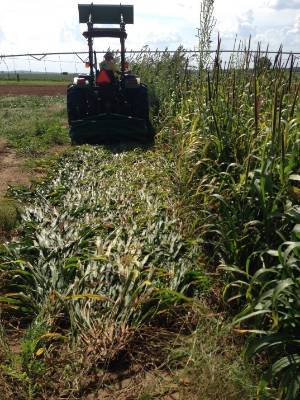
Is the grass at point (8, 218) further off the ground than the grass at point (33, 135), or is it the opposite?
the grass at point (8, 218)

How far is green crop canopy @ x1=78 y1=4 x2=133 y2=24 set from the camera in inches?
304

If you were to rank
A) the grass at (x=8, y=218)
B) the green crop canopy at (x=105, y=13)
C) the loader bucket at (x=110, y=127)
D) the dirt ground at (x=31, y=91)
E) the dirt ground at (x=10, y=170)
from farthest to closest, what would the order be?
the dirt ground at (x=31, y=91) < the green crop canopy at (x=105, y=13) < the loader bucket at (x=110, y=127) < the dirt ground at (x=10, y=170) < the grass at (x=8, y=218)

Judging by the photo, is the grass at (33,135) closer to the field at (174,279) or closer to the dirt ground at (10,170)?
the dirt ground at (10,170)

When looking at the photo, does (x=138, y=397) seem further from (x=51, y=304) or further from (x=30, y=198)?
(x=30, y=198)

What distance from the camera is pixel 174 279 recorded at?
9.56 feet

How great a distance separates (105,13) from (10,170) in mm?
3453

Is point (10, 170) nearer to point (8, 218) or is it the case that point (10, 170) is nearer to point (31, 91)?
point (8, 218)

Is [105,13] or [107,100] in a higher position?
[105,13]

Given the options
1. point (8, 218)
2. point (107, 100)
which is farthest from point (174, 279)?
point (107, 100)

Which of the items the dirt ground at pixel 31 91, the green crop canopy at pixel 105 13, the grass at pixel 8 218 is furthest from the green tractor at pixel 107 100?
the dirt ground at pixel 31 91

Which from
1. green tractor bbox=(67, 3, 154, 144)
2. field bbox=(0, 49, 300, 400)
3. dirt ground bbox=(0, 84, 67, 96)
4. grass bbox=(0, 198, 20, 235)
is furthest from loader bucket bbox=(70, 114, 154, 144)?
dirt ground bbox=(0, 84, 67, 96)

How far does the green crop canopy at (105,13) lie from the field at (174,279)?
13.2ft

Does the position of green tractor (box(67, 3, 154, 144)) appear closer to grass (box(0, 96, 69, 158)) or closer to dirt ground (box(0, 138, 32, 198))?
grass (box(0, 96, 69, 158))

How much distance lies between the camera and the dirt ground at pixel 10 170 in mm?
5658
